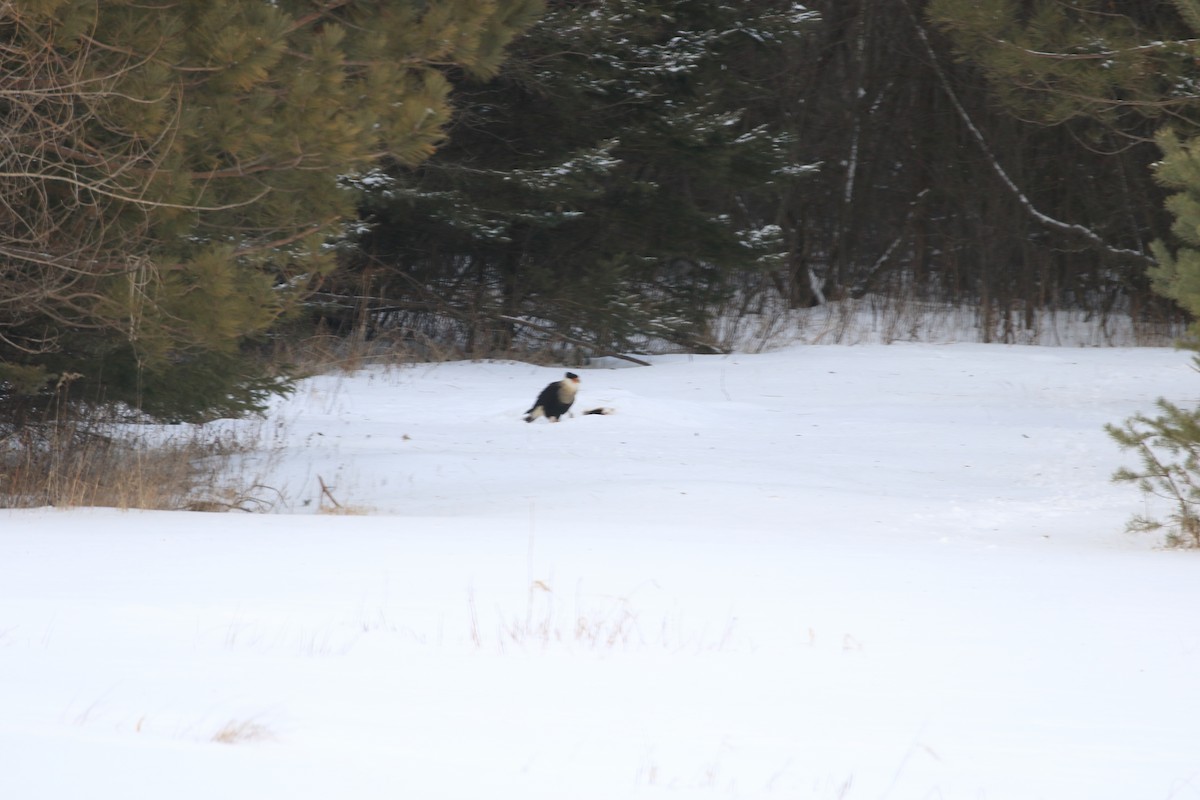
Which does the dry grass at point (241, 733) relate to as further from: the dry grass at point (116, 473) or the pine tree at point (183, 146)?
the dry grass at point (116, 473)

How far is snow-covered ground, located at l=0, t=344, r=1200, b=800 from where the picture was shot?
9.12 ft

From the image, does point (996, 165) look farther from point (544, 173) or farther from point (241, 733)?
point (241, 733)

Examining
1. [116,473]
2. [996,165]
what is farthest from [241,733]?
[996,165]

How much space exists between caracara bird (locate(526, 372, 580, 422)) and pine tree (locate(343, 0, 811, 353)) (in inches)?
126

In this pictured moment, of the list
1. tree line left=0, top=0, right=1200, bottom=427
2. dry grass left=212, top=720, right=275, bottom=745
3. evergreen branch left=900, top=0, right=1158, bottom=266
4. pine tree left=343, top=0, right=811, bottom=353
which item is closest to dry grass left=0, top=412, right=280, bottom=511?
tree line left=0, top=0, right=1200, bottom=427

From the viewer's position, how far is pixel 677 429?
10.7 m

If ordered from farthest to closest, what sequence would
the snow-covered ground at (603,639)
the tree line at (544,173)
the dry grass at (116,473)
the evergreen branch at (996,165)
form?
1. the evergreen branch at (996,165)
2. the dry grass at (116,473)
3. the tree line at (544,173)
4. the snow-covered ground at (603,639)

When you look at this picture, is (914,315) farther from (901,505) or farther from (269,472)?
(269,472)

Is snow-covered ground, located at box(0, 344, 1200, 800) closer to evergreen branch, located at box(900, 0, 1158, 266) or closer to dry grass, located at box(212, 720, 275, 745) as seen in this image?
dry grass, located at box(212, 720, 275, 745)

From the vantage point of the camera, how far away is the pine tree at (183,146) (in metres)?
5.98

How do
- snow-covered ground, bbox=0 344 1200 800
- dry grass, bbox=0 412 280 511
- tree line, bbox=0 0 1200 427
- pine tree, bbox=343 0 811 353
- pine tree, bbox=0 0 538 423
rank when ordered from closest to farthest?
snow-covered ground, bbox=0 344 1200 800 → pine tree, bbox=0 0 538 423 → tree line, bbox=0 0 1200 427 → dry grass, bbox=0 412 280 511 → pine tree, bbox=343 0 811 353

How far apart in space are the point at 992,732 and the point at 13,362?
19.8ft

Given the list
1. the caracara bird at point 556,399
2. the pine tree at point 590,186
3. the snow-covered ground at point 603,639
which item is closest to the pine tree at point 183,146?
the snow-covered ground at point 603,639

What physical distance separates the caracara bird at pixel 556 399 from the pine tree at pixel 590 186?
10.5ft
